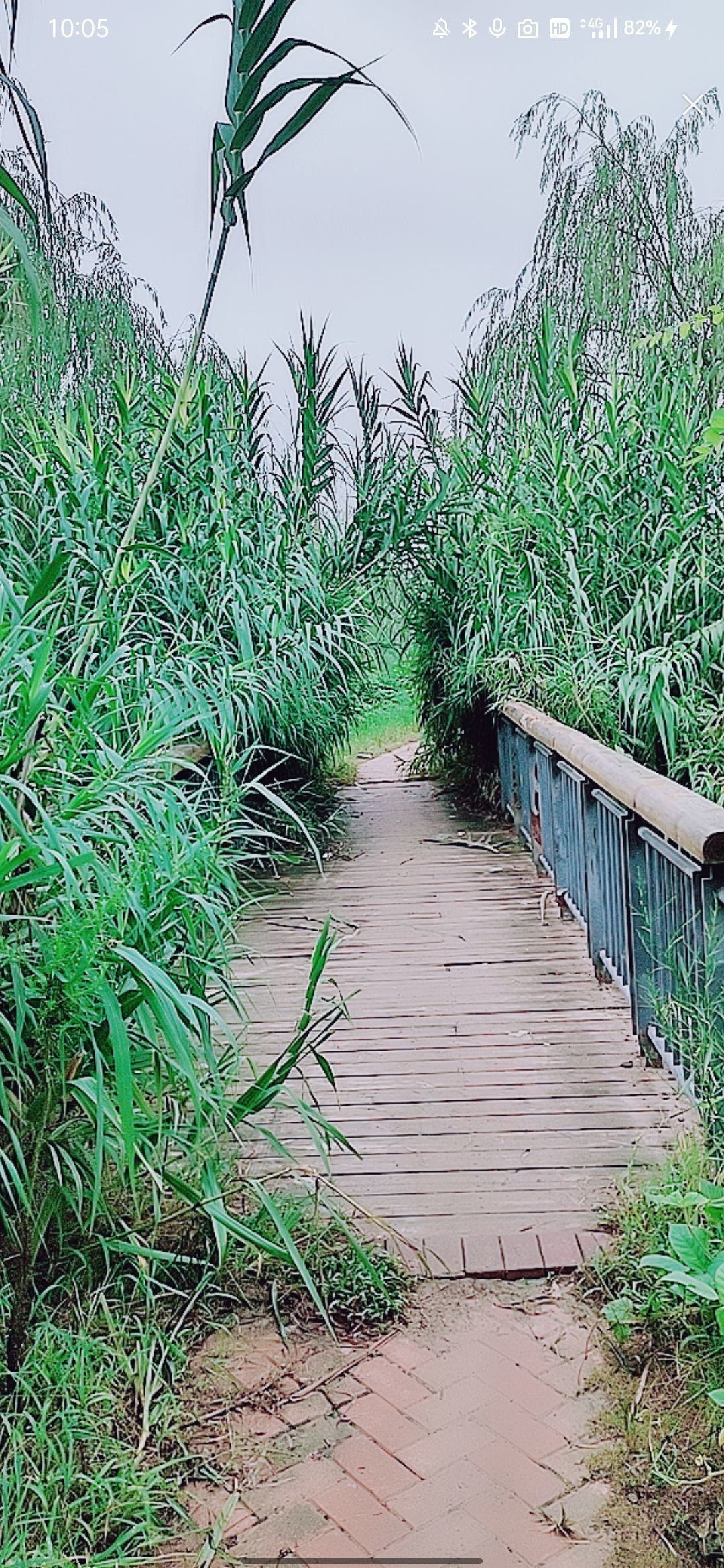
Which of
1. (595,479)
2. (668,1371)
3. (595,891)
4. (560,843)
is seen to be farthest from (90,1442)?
(595,479)

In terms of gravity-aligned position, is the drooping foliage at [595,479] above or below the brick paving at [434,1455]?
above

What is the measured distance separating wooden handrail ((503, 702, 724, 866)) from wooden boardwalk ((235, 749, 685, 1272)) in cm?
50

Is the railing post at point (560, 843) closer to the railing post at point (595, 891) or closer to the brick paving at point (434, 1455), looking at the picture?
the railing post at point (595, 891)

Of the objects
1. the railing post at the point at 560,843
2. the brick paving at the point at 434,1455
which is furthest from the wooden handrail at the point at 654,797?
the brick paving at the point at 434,1455

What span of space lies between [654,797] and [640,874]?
35cm

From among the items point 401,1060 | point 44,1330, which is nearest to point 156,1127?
point 44,1330

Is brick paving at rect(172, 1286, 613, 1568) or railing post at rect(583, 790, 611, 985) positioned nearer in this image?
brick paving at rect(172, 1286, 613, 1568)

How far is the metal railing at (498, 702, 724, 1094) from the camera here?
159 centimetres

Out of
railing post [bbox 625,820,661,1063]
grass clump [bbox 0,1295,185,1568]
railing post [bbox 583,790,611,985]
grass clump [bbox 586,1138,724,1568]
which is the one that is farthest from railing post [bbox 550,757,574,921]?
grass clump [bbox 0,1295,185,1568]

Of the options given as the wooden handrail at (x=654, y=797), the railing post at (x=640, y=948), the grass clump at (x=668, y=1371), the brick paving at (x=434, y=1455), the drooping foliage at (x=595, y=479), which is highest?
the drooping foliage at (x=595, y=479)

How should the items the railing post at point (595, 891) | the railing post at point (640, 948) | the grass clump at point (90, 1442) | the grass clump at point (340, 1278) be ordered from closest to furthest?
1. the grass clump at point (90, 1442)
2. the grass clump at point (340, 1278)
3. the railing post at point (640, 948)
4. the railing post at point (595, 891)

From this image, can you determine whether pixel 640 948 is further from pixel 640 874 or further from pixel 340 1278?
pixel 340 1278

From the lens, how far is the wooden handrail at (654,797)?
1.49 meters

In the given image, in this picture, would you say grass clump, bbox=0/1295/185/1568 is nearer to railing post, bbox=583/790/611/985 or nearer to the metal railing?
the metal railing
